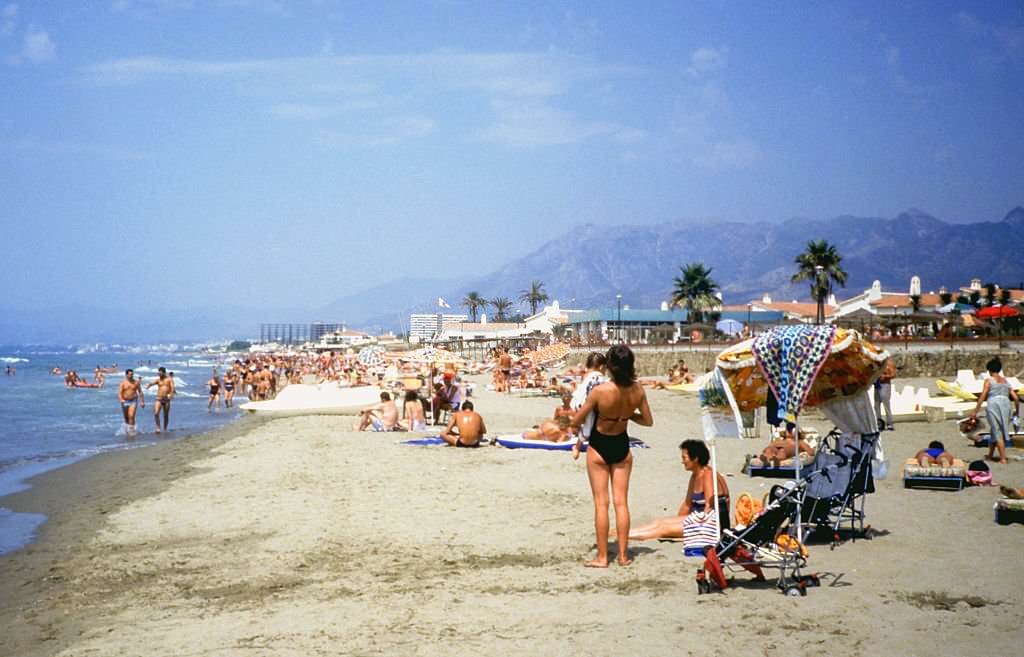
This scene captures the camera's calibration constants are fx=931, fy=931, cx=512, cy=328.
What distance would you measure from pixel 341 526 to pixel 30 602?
Answer: 2729 millimetres

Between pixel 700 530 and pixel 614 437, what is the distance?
0.99 m

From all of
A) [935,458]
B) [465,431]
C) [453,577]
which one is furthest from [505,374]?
[453,577]

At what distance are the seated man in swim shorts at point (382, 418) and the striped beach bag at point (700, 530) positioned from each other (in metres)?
11.1

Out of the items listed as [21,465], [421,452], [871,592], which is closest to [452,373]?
[421,452]

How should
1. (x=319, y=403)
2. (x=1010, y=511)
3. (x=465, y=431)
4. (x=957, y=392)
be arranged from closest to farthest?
(x=1010, y=511), (x=465, y=431), (x=957, y=392), (x=319, y=403)

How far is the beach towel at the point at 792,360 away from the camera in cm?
660

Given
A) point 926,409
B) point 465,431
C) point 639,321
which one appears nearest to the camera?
point 465,431

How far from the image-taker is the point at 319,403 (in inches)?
901

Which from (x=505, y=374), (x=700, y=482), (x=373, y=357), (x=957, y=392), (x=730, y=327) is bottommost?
(x=700, y=482)

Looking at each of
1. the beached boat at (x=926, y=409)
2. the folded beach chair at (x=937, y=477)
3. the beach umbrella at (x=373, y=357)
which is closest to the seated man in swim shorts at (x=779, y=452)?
the folded beach chair at (x=937, y=477)

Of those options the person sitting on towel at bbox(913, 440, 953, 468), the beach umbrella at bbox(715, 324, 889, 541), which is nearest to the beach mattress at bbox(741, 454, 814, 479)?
the person sitting on towel at bbox(913, 440, 953, 468)

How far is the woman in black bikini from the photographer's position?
6.42m

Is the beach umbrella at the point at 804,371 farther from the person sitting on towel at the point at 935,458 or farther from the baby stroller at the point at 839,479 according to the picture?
the person sitting on towel at the point at 935,458

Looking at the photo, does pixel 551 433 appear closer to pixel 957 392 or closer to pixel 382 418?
pixel 382 418
